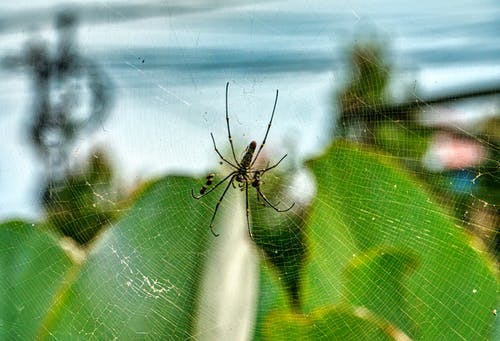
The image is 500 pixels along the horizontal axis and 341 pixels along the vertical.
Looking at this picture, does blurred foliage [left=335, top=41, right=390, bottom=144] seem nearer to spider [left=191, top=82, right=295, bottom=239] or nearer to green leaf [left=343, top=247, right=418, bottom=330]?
spider [left=191, top=82, right=295, bottom=239]

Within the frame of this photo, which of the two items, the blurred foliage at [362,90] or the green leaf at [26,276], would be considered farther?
the blurred foliage at [362,90]

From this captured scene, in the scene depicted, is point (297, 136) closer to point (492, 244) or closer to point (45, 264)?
point (492, 244)

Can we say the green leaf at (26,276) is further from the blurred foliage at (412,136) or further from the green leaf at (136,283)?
the blurred foliage at (412,136)

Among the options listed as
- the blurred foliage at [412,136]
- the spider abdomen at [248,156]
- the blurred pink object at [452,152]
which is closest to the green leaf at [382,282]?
the blurred foliage at [412,136]

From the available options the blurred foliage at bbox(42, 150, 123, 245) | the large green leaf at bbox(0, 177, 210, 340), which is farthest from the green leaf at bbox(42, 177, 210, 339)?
the blurred foliage at bbox(42, 150, 123, 245)

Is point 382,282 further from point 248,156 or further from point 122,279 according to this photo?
point 248,156

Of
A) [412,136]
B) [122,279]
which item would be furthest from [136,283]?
[412,136]
